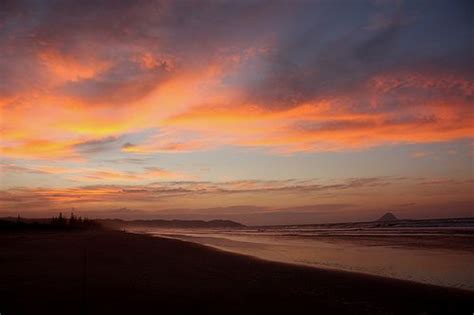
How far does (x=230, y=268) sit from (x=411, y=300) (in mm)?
8461

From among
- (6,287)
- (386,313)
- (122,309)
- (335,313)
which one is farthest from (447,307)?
(6,287)

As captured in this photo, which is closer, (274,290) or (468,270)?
(274,290)

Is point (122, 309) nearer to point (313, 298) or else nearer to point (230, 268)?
point (313, 298)

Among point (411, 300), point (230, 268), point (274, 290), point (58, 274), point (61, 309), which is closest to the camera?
point (61, 309)

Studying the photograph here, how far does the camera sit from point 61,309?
360 inches

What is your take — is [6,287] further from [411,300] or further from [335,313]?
[411,300]

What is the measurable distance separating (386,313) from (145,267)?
1063 cm

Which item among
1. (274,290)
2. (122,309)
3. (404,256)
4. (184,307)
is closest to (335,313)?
(274,290)

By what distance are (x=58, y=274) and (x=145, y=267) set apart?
3714mm

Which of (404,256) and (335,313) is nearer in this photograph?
(335,313)

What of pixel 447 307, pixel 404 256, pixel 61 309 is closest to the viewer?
pixel 61 309

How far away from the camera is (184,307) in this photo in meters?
9.66

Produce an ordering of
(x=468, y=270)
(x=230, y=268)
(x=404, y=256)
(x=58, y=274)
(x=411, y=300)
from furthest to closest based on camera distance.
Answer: (x=404, y=256), (x=230, y=268), (x=468, y=270), (x=58, y=274), (x=411, y=300)

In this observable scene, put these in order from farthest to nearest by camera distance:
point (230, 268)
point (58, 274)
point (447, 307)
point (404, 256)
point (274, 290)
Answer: point (404, 256), point (230, 268), point (58, 274), point (274, 290), point (447, 307)
